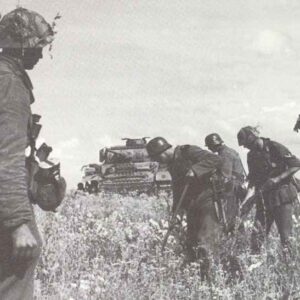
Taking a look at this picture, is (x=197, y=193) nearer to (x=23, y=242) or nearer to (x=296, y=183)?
(x=296, y=183)

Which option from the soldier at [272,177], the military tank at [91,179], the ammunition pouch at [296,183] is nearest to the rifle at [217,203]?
the soldier at [272,177]

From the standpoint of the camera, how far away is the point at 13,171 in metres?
2.72

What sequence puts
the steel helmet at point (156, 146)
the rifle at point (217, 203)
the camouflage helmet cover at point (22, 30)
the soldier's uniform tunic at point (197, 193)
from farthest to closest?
the rifle at point (217, 203) < the soldier's uniform tunic at point (197, 193) < the steel helmet at point (156, 146) < the camouflage helmet cover at point (22, 30)

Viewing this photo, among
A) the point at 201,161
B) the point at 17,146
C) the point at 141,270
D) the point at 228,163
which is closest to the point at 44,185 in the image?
the point at 17,146

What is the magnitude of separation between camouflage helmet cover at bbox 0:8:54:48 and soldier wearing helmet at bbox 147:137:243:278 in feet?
12.5

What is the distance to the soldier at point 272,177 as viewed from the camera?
772cm

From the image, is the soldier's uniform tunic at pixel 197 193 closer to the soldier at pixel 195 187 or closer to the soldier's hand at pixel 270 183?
the soldier at pixel 195 187

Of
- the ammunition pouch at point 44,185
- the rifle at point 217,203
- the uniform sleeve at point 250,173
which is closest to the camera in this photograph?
the ammunition pouch at point 44,185

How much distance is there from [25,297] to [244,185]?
7.70 m

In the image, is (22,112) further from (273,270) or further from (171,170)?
(171,170)

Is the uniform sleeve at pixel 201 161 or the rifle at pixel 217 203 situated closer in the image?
the uniform sleeve at pixel 201 161

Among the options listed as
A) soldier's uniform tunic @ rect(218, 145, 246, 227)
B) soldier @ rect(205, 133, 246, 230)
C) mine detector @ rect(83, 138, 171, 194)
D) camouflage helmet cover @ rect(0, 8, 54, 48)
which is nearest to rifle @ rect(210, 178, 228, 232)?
soldier's uniform tunic @ rect(218, 145, 246, 227)

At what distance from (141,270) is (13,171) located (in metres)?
3.24

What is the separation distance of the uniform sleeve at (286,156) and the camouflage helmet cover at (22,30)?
16.6ft
